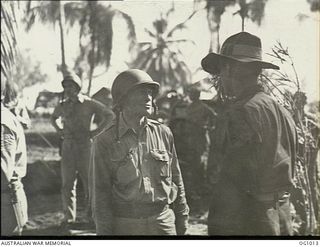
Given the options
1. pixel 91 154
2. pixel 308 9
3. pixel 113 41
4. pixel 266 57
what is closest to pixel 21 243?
pixel 91 154

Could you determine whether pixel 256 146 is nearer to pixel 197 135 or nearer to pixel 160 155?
pixel 197 135

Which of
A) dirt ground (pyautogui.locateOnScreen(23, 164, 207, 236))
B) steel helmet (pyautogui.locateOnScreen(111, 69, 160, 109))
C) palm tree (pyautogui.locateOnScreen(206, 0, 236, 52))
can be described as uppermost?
palm tree (pyautogui.locateOnScreen(206, 0, 236, 52))

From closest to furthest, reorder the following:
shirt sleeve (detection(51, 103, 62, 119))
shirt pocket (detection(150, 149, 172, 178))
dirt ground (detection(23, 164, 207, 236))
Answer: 1. shirt pocket (detection(150, 149, 172, 178))
2. dirt ground (detection(23, 164, 207, 236))
3. shirt sleeve (detection(51, 103, 62, 119))

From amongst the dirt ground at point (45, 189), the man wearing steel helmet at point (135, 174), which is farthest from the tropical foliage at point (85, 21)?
the dirt ground at point (45, 189)

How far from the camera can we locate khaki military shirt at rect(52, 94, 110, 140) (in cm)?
432

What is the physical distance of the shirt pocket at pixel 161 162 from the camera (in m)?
4.12

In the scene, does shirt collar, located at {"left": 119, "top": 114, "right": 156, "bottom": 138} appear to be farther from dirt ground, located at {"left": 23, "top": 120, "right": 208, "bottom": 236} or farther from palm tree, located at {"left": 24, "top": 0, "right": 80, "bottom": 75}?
palm tree, located at {"left": 24, "top": 0, "right": 80, "bottom": 75}

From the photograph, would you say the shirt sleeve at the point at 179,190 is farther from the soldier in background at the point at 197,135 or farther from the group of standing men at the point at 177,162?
the soldier in background at the point at 197,135

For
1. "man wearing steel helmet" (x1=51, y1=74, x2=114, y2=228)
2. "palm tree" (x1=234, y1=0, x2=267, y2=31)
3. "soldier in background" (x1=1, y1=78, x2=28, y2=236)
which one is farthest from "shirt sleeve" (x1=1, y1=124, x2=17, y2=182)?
"palm tree" (x1=234, y1=0, x2=267, y2=31)

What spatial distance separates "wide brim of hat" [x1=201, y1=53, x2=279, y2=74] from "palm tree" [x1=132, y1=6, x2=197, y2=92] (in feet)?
0.57

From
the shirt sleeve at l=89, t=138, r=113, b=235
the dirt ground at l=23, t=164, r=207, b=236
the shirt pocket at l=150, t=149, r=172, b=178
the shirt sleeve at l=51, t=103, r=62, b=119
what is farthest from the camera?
the shirt sleeve at l=51, t=103, r=62, b=119

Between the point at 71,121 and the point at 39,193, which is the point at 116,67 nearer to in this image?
the point at 71,121

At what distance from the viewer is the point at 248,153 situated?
414 centimetres

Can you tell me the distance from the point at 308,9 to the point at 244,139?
51.8 inches
